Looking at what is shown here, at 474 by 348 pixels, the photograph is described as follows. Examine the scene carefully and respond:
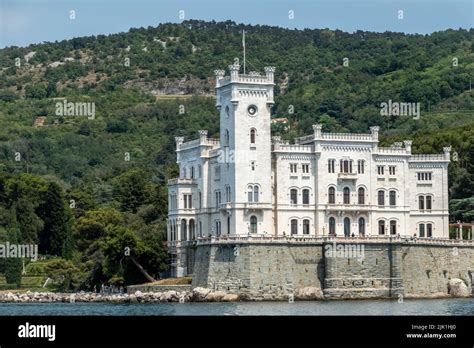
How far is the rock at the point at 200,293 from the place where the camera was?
59.3 meters

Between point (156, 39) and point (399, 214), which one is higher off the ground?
point (156, 39)

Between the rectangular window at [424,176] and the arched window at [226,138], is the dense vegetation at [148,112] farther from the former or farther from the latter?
the arched window at [226,138]

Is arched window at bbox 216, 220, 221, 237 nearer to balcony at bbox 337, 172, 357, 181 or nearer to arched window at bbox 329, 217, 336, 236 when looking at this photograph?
arched window at bbox 329, 217, 336, 236

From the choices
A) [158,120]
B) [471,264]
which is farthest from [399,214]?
[158,120]

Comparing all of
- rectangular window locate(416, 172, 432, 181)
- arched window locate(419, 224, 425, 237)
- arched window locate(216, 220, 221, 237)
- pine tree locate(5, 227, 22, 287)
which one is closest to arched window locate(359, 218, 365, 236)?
arched window locate(419, 224, 425, 237)

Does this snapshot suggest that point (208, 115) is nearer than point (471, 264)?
No

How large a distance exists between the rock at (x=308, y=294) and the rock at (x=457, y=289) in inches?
332

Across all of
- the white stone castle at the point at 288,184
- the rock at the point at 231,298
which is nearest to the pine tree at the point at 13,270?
the white stone castle at the point at 288,184

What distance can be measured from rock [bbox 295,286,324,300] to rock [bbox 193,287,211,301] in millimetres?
4888

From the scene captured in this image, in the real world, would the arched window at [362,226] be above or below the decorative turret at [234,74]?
below

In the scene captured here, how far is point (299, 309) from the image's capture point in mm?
49219

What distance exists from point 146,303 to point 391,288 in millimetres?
13614
